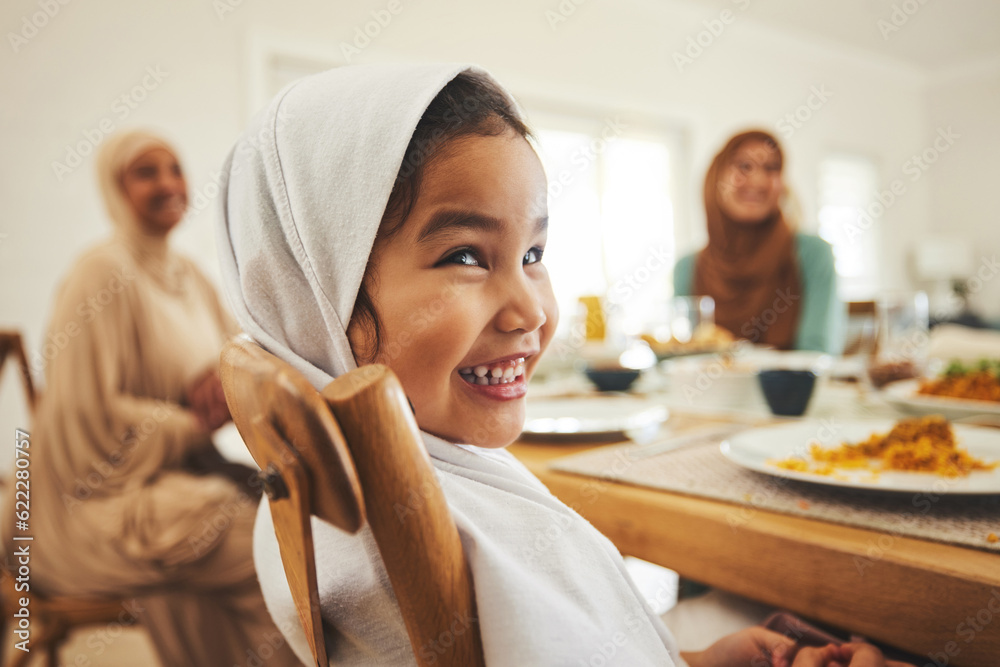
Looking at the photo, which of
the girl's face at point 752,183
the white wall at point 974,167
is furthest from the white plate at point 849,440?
the white wall at point 974,167

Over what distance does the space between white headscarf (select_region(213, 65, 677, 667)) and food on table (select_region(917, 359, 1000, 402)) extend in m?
0.73

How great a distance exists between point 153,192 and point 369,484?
1824 millimetres

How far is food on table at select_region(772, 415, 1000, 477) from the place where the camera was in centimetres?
58

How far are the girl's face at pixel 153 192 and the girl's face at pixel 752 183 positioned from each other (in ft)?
6.03

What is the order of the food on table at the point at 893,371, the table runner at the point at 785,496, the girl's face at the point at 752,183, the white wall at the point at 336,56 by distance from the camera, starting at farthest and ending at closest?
1. the white wall at the point at 336,56
2. the girl's face at the point at 752,183
3. the food on table at the point at 893,371
4. the table runner at the point at 785,496

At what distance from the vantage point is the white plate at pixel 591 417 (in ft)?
2.77

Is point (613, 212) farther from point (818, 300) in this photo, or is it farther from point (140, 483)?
point (140, 483)

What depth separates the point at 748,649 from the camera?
1.55 ft

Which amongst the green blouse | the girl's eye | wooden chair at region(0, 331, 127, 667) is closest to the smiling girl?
the girl's eye

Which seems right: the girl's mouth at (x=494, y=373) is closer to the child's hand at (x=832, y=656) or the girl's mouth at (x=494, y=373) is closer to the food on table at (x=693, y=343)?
the child's hand at (x=832, y=656)

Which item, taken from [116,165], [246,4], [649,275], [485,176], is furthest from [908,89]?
[485,176]

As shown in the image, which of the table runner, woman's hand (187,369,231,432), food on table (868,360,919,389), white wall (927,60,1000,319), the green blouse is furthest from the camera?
white wall (927,60,1000,319)

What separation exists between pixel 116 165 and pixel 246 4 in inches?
64.2

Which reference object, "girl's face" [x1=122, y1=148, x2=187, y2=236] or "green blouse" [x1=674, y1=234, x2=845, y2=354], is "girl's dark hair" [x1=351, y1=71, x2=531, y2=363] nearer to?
"girl's face" [x1=122, y1=148, x2=187, y2=236]
